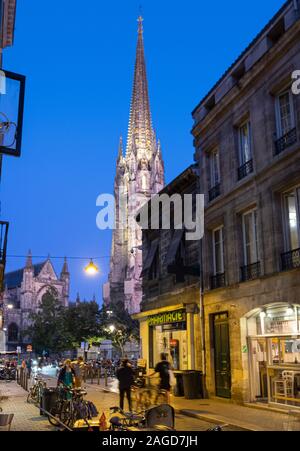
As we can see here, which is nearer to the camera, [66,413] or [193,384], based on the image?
[66,413]

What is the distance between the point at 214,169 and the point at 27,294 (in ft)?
283

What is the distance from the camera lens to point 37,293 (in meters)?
103

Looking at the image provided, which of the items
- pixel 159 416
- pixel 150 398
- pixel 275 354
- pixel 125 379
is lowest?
pixel 150 398

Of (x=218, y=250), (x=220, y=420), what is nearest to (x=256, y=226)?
(x=218, y=250)

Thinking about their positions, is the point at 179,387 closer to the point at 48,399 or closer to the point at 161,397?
the point at 161,397

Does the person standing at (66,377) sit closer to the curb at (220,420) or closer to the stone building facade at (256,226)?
the curb at (220,420)

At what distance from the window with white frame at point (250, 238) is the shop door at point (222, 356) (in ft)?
8.11

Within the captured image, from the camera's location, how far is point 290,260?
14.5m

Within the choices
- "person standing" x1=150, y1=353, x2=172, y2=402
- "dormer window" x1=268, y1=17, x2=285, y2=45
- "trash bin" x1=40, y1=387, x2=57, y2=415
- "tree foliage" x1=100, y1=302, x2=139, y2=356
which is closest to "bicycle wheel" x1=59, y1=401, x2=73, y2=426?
"trash bin" x1=40, y1=387, x2=57, y2=415

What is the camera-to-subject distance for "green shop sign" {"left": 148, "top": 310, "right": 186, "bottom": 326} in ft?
70.1

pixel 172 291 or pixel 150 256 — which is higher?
pixel 150 256

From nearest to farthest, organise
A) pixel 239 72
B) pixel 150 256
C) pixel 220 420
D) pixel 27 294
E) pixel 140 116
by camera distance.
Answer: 1. pixel 220 420
2. pixel 239 72
3. pixel 150 256
4. pixel 27 294
5. pixel 140 116

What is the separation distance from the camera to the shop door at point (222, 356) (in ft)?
58.0

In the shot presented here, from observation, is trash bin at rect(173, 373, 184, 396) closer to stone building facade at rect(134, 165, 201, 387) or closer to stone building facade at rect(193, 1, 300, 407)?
stone building facade at rect(134, 165, 201, 387)
